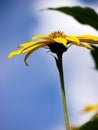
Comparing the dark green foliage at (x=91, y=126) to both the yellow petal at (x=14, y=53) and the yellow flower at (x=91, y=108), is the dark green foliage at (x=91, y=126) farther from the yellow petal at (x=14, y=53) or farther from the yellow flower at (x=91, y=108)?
the yellow flower at (x=91, y=108)

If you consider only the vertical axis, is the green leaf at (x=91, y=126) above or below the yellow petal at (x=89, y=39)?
below

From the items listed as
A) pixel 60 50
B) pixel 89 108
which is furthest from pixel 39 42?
pixel 89 108

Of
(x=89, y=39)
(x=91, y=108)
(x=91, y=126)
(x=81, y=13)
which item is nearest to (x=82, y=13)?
A: (x=81, y=13)

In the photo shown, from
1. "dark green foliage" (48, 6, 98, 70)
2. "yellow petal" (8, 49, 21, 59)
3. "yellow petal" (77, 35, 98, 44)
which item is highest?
"dark green foliage" (48, 6, 98, 70)

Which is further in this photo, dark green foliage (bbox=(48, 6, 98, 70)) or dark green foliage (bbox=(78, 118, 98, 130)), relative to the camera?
dark green foliage (bbox=(48, 6, 98, 70))

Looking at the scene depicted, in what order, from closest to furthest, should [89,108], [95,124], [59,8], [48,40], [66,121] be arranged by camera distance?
[66,121] < [95,124] < [48,40] < [59,8] < [89,108]

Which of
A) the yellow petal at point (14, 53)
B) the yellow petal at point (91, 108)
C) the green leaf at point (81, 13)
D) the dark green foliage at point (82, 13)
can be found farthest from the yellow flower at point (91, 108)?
the yellow petal at point (14, 53)

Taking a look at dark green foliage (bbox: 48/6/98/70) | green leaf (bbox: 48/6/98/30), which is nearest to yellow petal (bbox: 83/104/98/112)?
dark green foliage (bbox: 48/6/98/70)

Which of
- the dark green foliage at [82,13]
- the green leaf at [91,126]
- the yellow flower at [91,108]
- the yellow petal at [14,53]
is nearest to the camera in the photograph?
the green leaf at [91,126]

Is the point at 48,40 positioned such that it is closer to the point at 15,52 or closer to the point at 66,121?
the point at 15,52

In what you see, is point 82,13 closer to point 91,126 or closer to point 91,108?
point 91,108

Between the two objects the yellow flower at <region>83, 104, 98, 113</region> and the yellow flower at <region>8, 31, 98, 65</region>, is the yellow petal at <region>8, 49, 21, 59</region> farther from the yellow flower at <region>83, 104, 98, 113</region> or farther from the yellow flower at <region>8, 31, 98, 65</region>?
the yellow flower at <region>83, 104, 98, 113</region>
